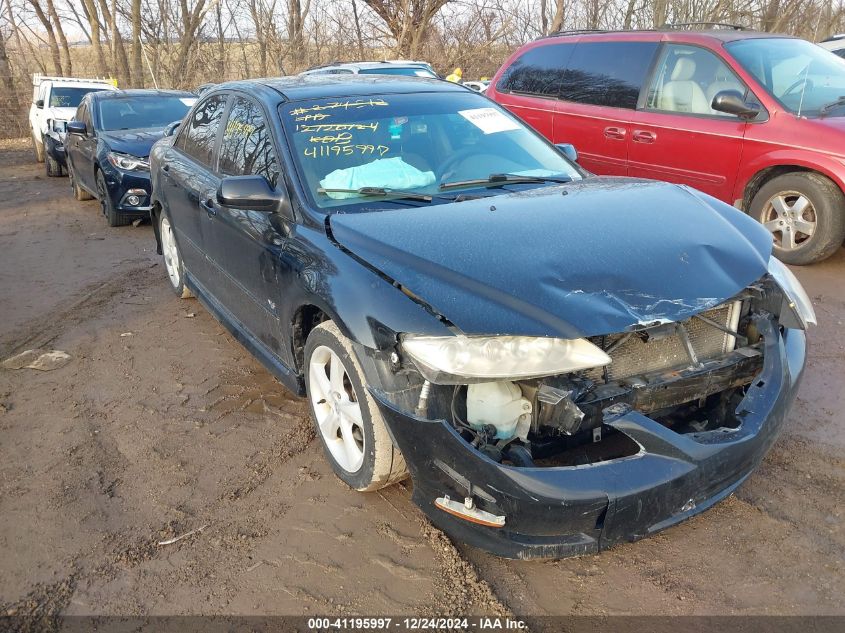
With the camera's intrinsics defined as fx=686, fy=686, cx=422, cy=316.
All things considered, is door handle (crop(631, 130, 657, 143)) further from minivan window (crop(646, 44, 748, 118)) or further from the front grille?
the front grille

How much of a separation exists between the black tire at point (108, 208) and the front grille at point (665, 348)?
25.5 ft

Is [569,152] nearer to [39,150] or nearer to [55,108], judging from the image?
[55,108]

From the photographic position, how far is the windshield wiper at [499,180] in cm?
348

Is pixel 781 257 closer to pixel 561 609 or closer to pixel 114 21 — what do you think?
pixel 561 609

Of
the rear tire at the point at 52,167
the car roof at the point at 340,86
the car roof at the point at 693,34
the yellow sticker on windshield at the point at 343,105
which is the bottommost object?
the rear tire at the point at 52,167

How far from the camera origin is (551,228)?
2.82 meters

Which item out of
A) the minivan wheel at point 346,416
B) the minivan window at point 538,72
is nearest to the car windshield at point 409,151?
the minivan wheel at point 346,416

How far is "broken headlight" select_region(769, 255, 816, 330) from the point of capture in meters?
2.87

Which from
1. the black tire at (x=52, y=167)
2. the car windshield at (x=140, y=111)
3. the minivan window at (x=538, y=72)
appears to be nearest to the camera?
the minivan window at (x=538, y=72)

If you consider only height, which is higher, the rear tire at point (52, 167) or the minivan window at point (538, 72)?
the minivan window at point (538, 72)

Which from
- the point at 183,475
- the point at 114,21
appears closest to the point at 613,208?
the point at 183,475

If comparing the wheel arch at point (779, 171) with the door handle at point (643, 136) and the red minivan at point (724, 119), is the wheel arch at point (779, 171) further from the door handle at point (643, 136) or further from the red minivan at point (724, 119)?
the door handle at point (643, 136)

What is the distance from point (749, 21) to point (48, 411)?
70.9 feet

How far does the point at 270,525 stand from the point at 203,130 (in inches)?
115
